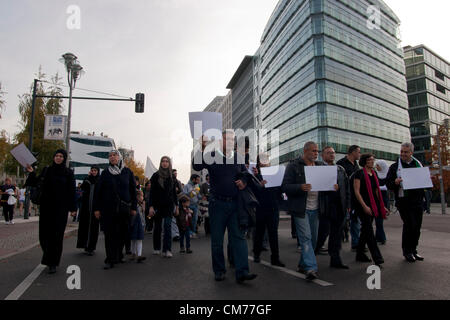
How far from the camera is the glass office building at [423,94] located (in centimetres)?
6975

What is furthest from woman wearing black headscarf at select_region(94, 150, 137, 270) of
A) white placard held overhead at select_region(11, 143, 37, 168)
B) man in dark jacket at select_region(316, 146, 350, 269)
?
man in dark jacket at select_region(316, 146, 350, 269)

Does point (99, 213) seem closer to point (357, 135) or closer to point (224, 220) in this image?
point (224, 220)

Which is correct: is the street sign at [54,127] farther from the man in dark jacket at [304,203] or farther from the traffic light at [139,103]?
the man in dark jacket at [304,203]

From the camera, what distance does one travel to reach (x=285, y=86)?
6059 cm

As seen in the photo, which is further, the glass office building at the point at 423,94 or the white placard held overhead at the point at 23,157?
the glass office building at the point at 423,94

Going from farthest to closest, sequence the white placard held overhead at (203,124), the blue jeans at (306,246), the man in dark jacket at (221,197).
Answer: the white placard held overhead at (203,124) → the man in dark jacket at (221,197) → the blue jeans at (306,246)

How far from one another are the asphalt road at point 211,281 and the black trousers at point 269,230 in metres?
0.30

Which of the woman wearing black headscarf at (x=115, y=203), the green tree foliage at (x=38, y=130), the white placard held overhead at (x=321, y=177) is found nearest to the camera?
the white placard held overhead at (x=321, y=177)

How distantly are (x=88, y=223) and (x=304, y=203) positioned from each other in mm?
5186

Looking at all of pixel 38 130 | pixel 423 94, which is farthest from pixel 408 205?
pixel 423 94

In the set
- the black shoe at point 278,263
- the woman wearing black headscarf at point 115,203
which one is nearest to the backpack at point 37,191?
the woman wearing black headscarf at point 115,203

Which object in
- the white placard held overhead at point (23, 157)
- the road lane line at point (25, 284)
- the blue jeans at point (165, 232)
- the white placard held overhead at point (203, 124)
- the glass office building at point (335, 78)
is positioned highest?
the glass office building at point (335, 78)

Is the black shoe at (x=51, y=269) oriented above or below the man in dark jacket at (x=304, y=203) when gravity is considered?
below
